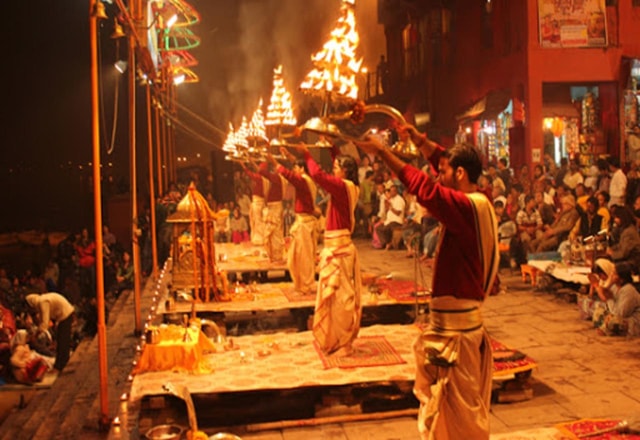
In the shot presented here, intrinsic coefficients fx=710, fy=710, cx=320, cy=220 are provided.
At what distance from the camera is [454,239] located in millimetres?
4566

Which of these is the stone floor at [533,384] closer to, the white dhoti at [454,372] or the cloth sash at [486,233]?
the white dhoti at [454,372]

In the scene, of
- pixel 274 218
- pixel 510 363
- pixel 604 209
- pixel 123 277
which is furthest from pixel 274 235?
pixel 510 363

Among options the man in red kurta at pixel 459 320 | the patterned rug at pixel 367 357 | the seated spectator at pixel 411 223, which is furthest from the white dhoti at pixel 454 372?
the seated spectator at pixel 411 223

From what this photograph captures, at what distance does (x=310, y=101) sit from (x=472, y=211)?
3122cm

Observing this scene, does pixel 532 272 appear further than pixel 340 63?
Yes

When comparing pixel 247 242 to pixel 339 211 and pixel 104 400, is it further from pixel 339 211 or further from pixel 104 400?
pixel 104 400

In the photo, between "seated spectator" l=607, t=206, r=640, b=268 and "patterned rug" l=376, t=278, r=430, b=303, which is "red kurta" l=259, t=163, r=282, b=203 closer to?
"patterned rug" l=376, t=278, r=430, b=303

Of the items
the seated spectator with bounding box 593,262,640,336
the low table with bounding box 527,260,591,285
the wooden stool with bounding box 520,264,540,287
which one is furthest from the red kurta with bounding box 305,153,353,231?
the wooden stool with bounding box 520,264,540,287

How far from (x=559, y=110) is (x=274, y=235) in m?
12.9

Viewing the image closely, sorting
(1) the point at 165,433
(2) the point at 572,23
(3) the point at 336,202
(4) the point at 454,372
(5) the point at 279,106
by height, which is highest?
(2) the point at 572,23

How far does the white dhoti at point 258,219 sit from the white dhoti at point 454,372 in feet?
40.9

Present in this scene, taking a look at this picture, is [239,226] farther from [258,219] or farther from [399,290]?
[399,290]

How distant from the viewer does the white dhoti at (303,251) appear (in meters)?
11.1

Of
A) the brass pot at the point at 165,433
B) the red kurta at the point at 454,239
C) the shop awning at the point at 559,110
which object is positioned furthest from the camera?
the shop awning at the point at 559,110
